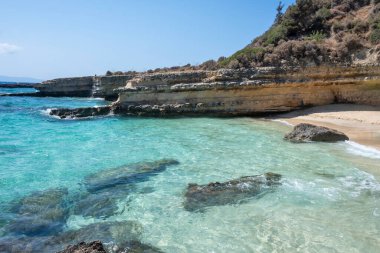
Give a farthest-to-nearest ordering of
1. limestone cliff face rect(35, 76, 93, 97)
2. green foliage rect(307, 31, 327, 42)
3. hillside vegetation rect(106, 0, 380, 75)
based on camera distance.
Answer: limestone cliff face rect(35, 76, 93, 97) < green foliage rect(307, 31, 327, 42) < hillside vegetation rect(106, 0, 380, 75)

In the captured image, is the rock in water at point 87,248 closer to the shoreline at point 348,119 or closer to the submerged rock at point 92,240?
the submerged rock at point 92,240

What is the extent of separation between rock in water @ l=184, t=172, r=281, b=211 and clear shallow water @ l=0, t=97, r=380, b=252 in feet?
0.82

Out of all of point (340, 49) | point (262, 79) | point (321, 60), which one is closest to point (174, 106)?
point (262, 79)

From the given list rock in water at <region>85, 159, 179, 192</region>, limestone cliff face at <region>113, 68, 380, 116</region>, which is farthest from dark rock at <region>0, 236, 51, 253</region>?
limestone cliff face at <region>113, 68, 380, 116</region>

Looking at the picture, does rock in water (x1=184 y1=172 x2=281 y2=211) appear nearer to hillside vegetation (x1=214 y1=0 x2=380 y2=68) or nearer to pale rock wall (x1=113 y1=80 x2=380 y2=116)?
pale rock wall (x1=113 y1=80 x2=380 y2=116)

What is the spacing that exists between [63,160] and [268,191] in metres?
7.52

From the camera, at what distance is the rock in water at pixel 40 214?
700 centimetres

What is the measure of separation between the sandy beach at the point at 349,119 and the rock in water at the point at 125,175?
782 cm

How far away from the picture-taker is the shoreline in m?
14.7

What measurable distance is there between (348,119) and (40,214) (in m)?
15.2

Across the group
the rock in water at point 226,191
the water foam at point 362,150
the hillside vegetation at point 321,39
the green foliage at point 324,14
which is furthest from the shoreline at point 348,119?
the green foliage at point 324,14

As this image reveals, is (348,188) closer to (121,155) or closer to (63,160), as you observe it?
(121,155)

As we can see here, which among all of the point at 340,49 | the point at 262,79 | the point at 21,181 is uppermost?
the point at 340,49

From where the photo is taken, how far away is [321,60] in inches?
882
